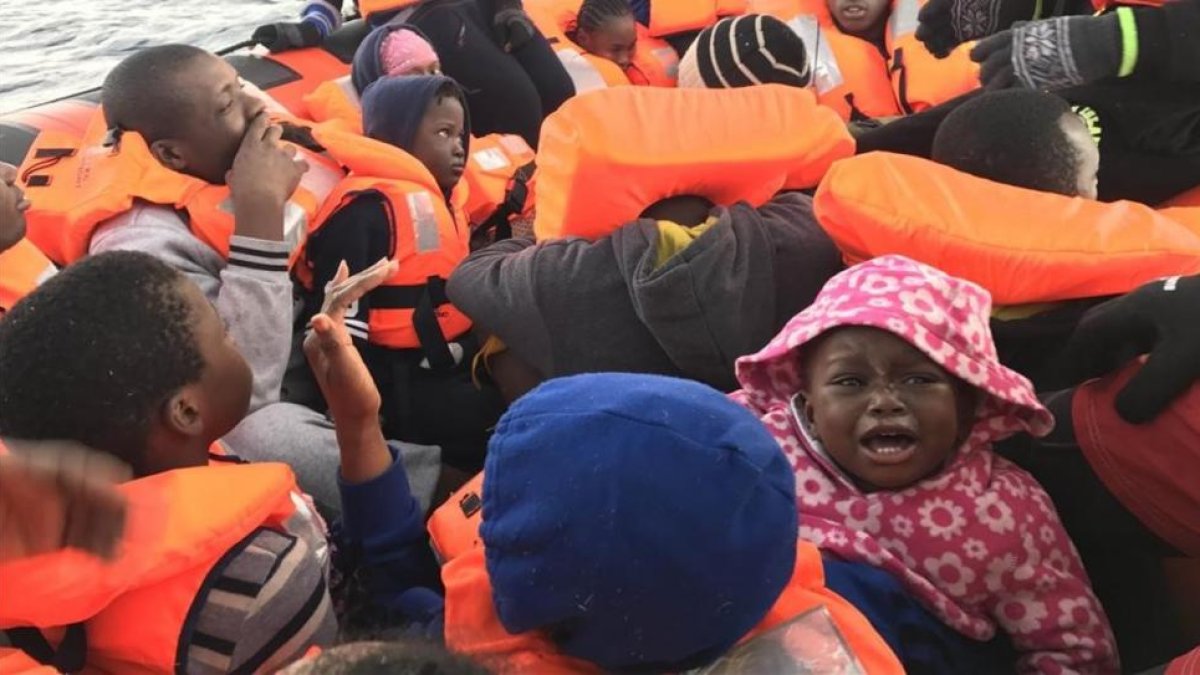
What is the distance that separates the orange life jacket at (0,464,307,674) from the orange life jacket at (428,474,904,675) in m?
0.26

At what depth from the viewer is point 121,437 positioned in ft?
4.40

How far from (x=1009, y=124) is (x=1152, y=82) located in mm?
467

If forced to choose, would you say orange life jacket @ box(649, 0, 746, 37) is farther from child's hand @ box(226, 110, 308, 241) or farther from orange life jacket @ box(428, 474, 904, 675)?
orange life jacket @ box(428, 474, 904, 675)

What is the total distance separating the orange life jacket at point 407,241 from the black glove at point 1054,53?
3.92ft

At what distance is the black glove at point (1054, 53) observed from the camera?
1.83m

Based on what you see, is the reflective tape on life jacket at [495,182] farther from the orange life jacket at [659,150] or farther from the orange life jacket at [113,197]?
the orange life jacket at [659,150]

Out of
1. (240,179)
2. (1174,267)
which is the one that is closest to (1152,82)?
(1174,267)

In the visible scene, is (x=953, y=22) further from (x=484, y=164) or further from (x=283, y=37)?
(x=283, y=37)

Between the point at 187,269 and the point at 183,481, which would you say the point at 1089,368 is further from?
the point at 187,269

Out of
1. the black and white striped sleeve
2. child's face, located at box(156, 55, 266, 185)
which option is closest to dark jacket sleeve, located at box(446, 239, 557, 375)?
the black and white striped sleeve

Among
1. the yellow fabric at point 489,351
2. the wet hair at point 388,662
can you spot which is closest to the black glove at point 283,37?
the yellow fabric at point 489,351

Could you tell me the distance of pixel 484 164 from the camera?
3.17m

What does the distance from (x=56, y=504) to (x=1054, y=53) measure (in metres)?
1.66

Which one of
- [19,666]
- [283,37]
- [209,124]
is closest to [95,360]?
[19,666]
